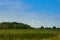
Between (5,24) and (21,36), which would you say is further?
(5,24)

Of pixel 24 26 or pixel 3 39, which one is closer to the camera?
pixel 3 39

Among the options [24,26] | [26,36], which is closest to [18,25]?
[24,26]

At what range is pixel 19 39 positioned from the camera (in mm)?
42250

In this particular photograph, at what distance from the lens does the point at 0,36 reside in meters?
45.1

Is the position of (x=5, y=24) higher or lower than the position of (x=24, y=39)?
higher

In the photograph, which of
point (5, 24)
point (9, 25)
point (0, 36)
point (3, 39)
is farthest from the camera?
point (5, 24)

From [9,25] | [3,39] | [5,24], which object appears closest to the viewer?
[3,39]

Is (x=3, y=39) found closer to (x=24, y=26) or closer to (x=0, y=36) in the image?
A: (x=0, y=36)

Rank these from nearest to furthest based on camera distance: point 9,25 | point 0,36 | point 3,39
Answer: point 3,39, point 0,36, point 9,25

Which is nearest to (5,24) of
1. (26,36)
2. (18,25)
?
(18,25)

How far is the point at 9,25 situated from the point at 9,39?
52.1 m

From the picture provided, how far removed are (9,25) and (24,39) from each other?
51298 millimetres

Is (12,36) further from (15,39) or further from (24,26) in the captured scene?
(24,26)

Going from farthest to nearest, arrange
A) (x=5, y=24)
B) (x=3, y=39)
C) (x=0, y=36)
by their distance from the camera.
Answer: (x=5, y=24) < (x=0, y=36) < (x=3, y=39)
